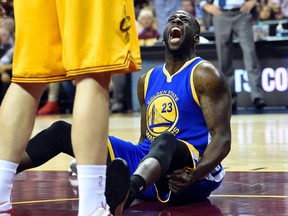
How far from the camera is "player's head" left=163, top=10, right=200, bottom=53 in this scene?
4.16 metres

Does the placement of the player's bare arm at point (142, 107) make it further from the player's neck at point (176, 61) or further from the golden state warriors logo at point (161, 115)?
the player's neck at point (176, 61)

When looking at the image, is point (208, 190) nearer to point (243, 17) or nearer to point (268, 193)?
point (268, 193)

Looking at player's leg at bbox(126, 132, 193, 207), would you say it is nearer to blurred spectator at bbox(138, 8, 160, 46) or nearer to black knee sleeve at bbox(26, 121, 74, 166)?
black knee sleeve at bbox(26, 121, 74, 166)

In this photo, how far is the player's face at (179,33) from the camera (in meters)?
4.16

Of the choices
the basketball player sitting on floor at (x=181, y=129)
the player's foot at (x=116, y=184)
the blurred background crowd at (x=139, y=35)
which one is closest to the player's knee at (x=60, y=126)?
the basketball player sitting on floor at (x=181, y=129)

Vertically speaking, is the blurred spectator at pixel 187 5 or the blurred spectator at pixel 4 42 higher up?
the blurred spectator at pixel 187 5

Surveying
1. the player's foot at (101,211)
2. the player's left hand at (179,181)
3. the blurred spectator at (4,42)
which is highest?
the player's foot at (101,211)

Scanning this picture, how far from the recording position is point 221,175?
4.08m

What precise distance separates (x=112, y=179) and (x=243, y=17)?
8.07 meters

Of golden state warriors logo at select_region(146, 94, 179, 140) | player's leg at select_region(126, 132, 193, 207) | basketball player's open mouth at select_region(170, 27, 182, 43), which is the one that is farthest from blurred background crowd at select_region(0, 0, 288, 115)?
player's leg at select_region(126, 132, 193, 207)

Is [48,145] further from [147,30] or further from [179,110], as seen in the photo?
[147,30]

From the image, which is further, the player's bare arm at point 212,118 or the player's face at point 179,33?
the player's face at point 179,33

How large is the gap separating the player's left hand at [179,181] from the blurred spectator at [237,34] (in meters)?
7.36

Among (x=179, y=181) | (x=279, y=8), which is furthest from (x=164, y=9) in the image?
(x=179, y=181)
